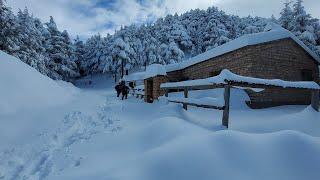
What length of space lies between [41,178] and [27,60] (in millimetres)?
30661

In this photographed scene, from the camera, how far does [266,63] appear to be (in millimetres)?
15047

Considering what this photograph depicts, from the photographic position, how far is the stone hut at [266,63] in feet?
48.2

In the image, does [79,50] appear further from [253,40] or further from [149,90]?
[253,40]

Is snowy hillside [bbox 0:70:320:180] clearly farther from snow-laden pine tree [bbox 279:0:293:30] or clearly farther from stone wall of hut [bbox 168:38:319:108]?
snow-laden pine tree [bbox 279:0:293:30]

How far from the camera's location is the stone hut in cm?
1469

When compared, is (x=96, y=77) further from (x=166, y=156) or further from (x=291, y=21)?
(x=166, y=156)

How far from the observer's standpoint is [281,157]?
4297 mm

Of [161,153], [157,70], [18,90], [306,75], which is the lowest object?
[161,153]

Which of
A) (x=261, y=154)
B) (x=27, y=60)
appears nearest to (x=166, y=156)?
(x=261, y=154)

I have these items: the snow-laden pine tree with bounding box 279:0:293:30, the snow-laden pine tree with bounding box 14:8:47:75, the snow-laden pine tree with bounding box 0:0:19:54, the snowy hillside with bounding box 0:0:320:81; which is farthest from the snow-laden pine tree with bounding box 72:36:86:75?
the snow-laden pine tree with bounding box 279:0:293:30

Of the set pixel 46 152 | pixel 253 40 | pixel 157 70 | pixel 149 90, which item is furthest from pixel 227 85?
pixel 149 90

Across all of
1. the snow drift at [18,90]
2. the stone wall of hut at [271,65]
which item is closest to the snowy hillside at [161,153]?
the snow drift at [18,90]

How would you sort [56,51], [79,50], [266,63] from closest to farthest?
[266,63]
[56,51]
[79,50]

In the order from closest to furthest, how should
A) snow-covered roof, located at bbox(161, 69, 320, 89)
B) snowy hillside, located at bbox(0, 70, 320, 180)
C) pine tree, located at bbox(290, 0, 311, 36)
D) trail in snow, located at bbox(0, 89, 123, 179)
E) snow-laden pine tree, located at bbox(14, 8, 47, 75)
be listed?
snowy hillside, located at bbox(0, 70, 320, 180)
trail in snow, located at bbox(0, 89, 123, 179)
snow-covered roof, located at bbox(161, 69, 320, 89)
pine tree, located at bbox(290, 0, 311, 36)
snow-laden pine tree, located at bbox(14, 8, 47, 75)
